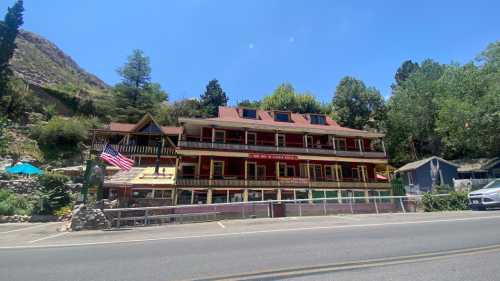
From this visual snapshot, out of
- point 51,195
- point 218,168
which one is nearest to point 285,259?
point 51,195

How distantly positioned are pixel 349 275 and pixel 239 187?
23003 mm

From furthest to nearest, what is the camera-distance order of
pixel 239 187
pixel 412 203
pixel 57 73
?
1. pixel 57 73
2. pixel 239 187
3. pixel 412 203

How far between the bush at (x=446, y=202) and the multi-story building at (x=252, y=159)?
10.0 metres

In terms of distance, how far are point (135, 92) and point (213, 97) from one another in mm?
16301

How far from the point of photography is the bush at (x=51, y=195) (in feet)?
65.0

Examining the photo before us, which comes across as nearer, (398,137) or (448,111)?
(448,111)

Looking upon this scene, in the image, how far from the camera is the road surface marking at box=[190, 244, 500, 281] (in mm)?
4988

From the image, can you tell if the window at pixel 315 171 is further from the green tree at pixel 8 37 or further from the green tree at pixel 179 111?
the green tree at pixel 8 37

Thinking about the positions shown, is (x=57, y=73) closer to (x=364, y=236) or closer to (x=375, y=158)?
(x=375, y=158)

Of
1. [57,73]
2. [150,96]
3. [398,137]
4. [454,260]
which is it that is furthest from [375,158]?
[57,73]

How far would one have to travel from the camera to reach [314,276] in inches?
194

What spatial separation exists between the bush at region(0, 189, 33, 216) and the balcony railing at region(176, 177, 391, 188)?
11.0 meters

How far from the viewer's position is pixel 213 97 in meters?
61.6

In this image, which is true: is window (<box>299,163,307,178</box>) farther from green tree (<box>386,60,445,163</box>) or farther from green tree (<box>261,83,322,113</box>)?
green tree (<box>386,60,445,163</box>)
